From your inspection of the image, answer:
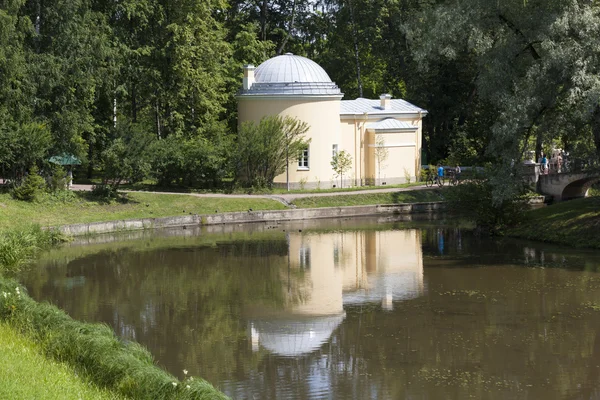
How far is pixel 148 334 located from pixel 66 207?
17412 mm

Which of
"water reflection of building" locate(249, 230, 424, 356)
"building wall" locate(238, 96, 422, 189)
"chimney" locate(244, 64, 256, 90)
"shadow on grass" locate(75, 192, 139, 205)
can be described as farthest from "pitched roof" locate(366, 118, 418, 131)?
"shadow on grass" locate(75, 192, 139, 205)

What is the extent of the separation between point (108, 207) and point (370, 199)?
1128 centimetres

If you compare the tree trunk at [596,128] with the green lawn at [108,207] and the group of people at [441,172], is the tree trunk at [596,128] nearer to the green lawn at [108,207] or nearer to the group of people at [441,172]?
the group of people at [441,172]

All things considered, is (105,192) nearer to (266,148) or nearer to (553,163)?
(266,148)

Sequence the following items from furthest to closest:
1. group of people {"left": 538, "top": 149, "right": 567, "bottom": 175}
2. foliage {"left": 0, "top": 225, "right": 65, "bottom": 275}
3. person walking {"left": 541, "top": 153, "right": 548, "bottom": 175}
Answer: person walking {"left": 541, "top": 153, "right": 548, "bottom": 175}, group of people {"left": 538, "top": 149, "right": 567, "bottom": 175}, foliage {"left": 0, "top": 225, "right": 65, "bottom": 275}

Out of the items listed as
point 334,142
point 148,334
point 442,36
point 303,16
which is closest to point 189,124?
point 334,142

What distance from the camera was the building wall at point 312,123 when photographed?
42312mm

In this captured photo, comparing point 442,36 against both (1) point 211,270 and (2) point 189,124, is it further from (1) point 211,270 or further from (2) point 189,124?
(2) point 189,124

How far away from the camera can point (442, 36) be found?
3011 cm

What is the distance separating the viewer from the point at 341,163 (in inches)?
1718

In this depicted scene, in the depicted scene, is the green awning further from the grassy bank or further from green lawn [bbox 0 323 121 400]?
green lawn [bbox 0 323 121 400]

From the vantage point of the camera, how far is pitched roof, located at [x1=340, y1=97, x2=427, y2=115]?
1769 inches

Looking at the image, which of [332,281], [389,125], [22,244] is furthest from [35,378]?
[389,125]

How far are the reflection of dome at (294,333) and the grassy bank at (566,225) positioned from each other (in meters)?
12.1
